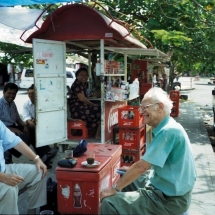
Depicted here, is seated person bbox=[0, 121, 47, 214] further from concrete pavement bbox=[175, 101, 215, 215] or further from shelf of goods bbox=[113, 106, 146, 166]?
shelf of goods bbox=[113, 106, 146, 166]

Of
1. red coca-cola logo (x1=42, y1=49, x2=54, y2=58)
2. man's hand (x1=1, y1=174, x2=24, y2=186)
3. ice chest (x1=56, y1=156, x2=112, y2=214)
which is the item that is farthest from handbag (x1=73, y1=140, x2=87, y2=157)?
red coca-cola logo (x1=42, y1=49, x2=54, y2=58)

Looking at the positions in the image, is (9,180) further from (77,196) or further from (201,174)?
(201,174)

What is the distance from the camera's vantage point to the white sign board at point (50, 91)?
5.25 metres

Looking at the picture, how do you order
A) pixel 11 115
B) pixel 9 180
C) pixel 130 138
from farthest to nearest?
pixel 130 138, pixel 11 115, pixel 9 180

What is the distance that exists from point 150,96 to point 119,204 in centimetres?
95

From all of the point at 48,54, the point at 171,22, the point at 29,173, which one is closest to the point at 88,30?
the point at 48,54

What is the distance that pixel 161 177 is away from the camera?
9.00 feet

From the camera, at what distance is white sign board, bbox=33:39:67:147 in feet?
17.2

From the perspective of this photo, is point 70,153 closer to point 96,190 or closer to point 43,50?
point 96,190

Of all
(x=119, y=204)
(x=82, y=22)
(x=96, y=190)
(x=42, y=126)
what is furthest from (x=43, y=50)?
(x=119, y=204)

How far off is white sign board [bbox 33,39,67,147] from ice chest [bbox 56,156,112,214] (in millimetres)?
2111

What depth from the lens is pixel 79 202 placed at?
3.26 metres

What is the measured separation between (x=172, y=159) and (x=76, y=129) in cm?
356

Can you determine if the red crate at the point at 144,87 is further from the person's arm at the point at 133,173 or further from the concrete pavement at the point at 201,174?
the person's arm at the point at 133,173
